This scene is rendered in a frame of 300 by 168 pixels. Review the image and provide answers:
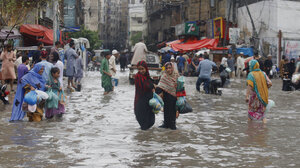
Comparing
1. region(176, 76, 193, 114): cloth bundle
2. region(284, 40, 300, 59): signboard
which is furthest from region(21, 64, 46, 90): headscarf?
region(284, 40, 300, 59): signboard

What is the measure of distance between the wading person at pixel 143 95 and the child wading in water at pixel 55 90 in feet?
6.73

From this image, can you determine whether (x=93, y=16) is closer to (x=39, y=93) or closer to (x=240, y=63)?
(x=240, y=63)

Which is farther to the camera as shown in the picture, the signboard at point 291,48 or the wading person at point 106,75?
the signboard at point 291,48

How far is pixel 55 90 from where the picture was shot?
33.4ft

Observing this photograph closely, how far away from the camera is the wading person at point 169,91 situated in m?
9.01

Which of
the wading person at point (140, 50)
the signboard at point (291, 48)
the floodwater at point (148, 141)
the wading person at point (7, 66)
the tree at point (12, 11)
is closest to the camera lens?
the floodwater at point (148, 141)

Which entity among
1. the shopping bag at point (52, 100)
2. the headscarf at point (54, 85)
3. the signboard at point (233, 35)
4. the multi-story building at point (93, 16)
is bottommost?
the shopping bag at point (52, 100)

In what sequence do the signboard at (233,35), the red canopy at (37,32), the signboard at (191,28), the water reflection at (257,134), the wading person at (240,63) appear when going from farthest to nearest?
the signboard at (191,28) < the signboard at (233,35) < the wading person at (240,63) < the red canopy at (37,32) < the water reflection at (257,134)

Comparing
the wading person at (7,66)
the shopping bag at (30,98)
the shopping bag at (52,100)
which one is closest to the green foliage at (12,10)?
the wading person at (7,66)

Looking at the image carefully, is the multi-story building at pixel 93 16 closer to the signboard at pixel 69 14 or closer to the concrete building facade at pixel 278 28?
the signboard at pixel 69 14

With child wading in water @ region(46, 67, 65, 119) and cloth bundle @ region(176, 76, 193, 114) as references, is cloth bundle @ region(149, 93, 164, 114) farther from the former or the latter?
child wading in water @ region(46, 67, 65, 119)

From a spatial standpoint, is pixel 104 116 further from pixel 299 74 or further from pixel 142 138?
pixel 299 74

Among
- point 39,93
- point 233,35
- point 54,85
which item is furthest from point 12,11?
point 233,35

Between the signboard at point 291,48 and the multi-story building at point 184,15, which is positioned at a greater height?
the multi-story building at point 184,15
